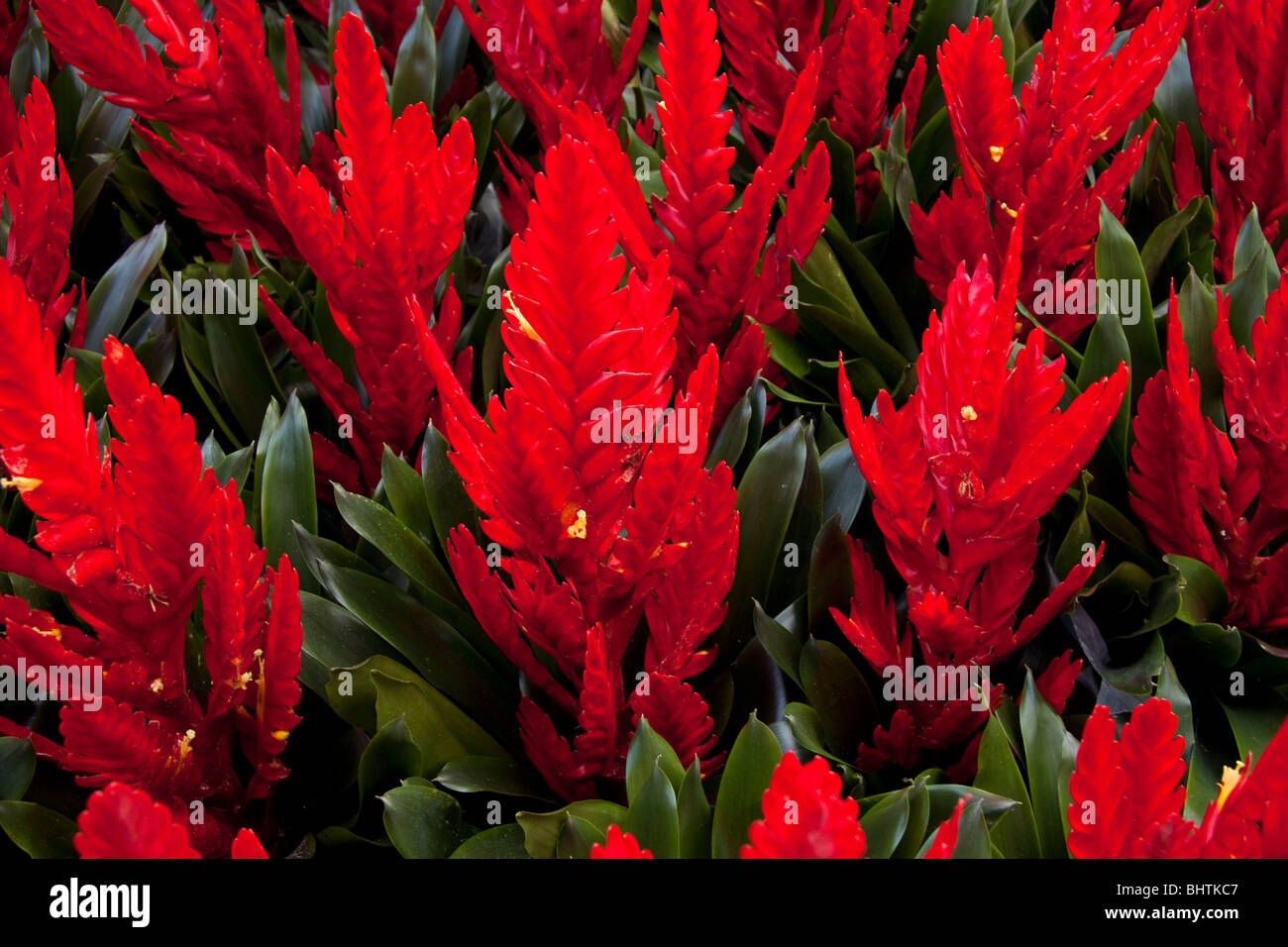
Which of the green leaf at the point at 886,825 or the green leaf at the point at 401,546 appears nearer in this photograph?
the green leaf at the point at 886,825

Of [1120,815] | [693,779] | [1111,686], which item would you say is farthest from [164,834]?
[1111,686]

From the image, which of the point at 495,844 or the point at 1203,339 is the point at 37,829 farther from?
the point at 1203,339

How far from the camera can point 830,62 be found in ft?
5.48

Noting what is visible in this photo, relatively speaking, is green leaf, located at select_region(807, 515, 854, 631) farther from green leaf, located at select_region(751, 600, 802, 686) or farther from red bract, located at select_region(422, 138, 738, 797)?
red bract, located at select_region(422, 138, 738, 797)

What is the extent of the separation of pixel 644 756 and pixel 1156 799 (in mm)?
441

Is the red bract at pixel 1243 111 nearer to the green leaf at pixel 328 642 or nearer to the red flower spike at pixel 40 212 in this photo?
the green leaf at pixel 328 642

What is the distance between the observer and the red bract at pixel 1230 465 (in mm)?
1062

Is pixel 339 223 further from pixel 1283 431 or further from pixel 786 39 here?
pixel 1283 431

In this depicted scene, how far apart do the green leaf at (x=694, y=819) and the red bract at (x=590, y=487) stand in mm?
68

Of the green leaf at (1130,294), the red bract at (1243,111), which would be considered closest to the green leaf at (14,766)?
the green leaf at (1130,294)

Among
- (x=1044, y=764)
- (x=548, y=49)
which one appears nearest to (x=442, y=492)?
(x=548, y=49)

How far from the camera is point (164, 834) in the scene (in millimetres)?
621

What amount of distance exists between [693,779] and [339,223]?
689 mm

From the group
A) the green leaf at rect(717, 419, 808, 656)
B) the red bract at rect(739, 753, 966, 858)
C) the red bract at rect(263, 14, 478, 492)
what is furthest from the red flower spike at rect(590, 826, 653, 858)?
the red bract at rect(263, 14, 478, 492)
